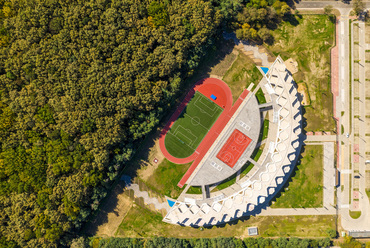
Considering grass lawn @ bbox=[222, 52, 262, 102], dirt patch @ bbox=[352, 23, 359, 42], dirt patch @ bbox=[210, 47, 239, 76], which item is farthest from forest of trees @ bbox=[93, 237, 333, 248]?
dirt patch @ bbox=[352, 23, 359, 42]

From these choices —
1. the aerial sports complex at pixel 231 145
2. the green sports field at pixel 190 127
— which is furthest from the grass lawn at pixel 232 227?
the green sports field at pixel 190 127

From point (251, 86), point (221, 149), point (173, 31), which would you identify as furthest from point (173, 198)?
point (173, 31)

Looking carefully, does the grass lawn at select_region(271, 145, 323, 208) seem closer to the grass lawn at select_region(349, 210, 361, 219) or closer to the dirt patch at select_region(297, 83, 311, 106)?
the grass lawn at select_region(349, 210, 361, 219)

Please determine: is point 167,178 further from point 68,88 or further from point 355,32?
point 355,32

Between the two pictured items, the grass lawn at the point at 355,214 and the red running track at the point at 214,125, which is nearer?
the red running track at the point at 214,125

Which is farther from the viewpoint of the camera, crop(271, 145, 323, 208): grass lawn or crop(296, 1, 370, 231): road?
crop(296, 1, 370, 231): road

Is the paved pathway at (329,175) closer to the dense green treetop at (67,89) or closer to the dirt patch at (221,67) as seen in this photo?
the dirt patch at (221,67)

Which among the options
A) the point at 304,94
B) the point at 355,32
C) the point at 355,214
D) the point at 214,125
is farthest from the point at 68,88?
the point at 355,214

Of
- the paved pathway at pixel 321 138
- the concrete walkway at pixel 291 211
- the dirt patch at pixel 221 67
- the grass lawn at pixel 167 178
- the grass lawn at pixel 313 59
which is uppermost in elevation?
the grass lawn at pixel 313 59
